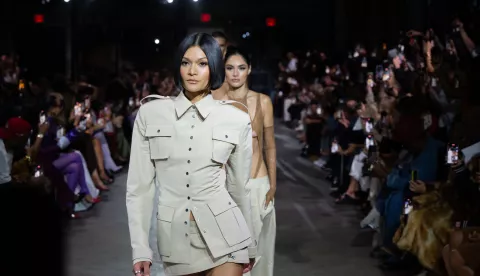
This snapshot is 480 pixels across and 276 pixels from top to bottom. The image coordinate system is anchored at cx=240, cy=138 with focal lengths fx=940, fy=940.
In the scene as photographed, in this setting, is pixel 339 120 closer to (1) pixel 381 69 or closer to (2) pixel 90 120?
(1) pixel 381 69

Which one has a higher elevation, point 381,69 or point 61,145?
point 381,69

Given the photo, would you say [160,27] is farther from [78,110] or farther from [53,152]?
[53,152]

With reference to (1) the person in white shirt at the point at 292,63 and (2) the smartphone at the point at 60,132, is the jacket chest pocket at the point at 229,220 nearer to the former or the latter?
(2) the smartphone at the point at 60,132

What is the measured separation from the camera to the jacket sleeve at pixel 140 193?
3658mm

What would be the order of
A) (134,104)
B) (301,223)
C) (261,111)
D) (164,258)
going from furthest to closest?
(134,104)
(301,223)
(261,111)
(164,258)

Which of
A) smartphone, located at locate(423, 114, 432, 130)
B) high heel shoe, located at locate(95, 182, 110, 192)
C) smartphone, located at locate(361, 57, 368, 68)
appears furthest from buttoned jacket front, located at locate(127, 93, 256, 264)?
smartphone, located at locate(361, 57, 368, 68)

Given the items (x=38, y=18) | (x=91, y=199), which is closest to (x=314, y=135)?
(x=91, y=199)

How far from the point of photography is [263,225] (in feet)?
19.0

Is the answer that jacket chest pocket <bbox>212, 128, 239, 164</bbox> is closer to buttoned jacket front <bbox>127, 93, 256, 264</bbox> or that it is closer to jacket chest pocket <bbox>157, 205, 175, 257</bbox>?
buttoned jacket front <bbox>127, 93, 256, 264</bbox>

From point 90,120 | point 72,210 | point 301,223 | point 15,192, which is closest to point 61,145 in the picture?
point 72,210

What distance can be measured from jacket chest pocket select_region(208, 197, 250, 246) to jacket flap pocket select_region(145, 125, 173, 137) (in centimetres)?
32

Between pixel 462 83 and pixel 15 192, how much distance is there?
→ 236 inches

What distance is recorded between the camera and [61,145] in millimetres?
9758

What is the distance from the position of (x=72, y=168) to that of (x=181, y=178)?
6.45m
